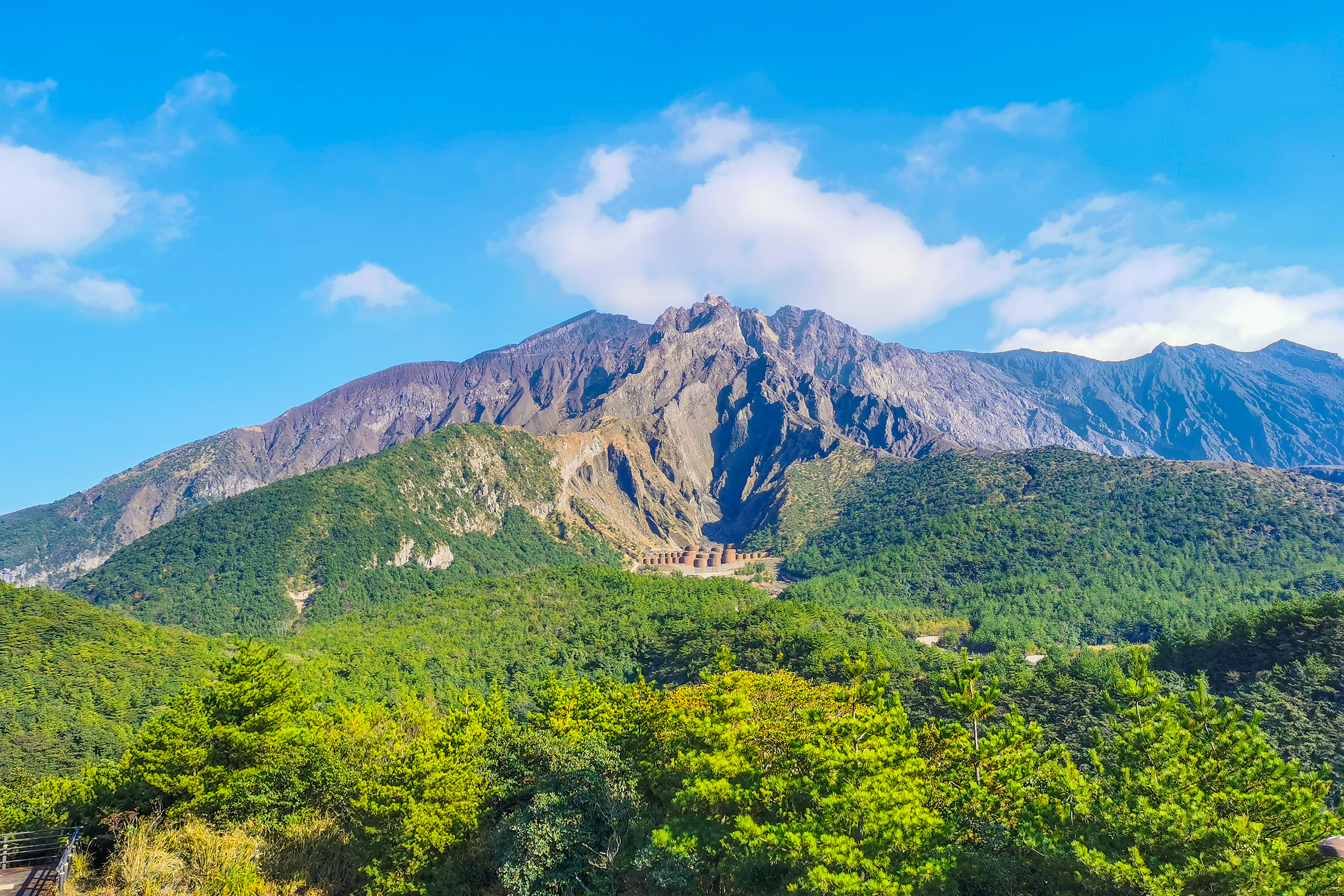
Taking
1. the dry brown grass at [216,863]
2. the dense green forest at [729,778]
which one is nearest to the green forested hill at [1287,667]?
the dense green forest at [729,778]

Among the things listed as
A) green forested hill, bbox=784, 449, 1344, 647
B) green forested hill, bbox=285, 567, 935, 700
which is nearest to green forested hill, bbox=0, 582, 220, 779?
green forested hill, bbox=285, 567, 935, 700

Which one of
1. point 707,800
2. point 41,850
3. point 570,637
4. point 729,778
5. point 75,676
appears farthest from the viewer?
point 570,637

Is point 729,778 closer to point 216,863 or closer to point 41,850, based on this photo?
point 216,863

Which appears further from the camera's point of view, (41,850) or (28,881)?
(41,850)

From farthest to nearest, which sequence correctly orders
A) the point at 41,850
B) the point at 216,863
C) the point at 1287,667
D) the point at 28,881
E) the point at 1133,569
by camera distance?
the point at 1133,569, the point at 1287,667, the point at 216,863, the point at 41,850, the point at 28,881

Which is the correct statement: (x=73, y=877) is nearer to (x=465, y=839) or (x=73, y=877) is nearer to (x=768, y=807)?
(x=465, y=839)

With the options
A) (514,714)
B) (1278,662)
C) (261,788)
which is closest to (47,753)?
(514,714)

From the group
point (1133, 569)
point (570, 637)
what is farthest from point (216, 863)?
point (1133, 569)
